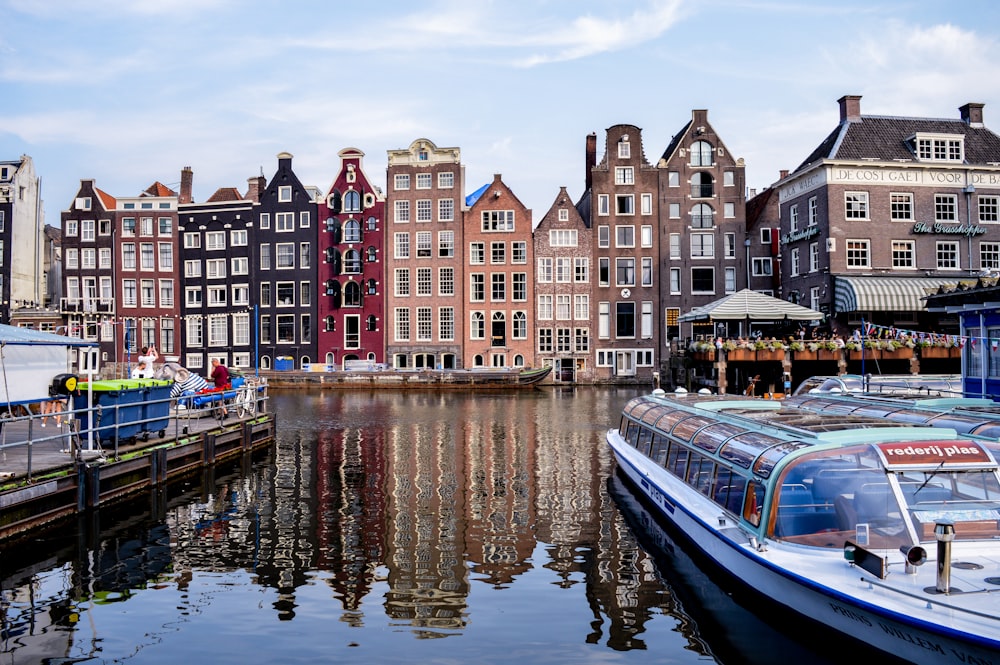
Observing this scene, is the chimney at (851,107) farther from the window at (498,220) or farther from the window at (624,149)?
the window at (498,220)

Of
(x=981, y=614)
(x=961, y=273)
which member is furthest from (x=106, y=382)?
(x=961, y=273)

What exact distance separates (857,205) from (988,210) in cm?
928

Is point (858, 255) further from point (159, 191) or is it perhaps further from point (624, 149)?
point (159, 191)

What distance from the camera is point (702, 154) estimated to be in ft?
211

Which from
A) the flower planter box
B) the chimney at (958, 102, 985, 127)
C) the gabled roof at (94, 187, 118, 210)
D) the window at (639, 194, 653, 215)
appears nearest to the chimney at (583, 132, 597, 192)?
the window at (639, 194, 653, 215)

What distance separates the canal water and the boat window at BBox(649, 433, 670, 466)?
1.26m

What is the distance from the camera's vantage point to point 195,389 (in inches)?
1080

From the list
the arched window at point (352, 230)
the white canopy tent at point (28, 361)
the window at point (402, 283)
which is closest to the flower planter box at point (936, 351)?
the window at point (402, 283)

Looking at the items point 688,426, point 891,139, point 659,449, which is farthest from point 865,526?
point 891,139

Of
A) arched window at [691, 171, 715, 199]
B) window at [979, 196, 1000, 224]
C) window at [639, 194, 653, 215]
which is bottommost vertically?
window at [979, 196, 1000, 224]

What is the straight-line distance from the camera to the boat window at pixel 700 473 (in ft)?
47.7

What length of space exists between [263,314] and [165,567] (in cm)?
5781

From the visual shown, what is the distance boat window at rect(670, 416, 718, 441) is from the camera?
16297 millimetres

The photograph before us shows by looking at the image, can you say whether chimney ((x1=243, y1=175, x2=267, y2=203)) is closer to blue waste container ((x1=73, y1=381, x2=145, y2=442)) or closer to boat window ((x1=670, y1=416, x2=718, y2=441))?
blue waste container ((x1=73, y1=381, x2=145, y2=442))
